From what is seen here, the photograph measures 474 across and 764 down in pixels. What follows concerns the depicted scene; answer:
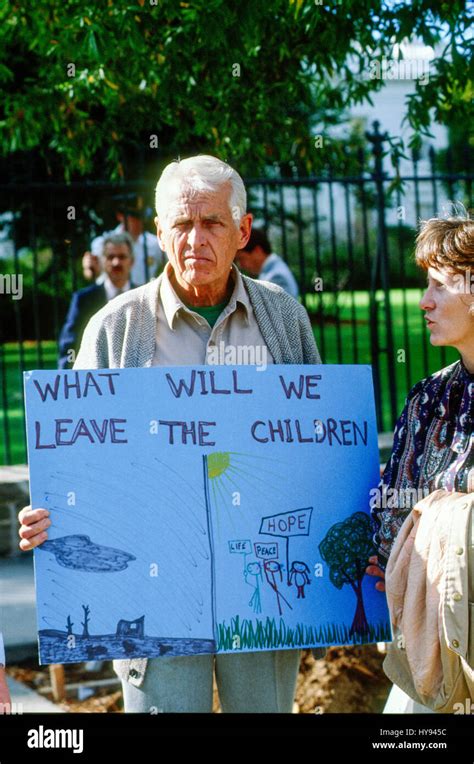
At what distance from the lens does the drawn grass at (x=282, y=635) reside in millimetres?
3051

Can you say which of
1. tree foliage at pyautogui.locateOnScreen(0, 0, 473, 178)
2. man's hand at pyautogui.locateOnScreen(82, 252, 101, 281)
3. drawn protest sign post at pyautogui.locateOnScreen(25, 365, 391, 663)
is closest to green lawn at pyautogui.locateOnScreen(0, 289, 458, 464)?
man's hand at pyautogui.locateOnScreen(82, 252, 101, 281)

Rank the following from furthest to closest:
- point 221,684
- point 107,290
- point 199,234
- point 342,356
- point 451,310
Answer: point 342,356
point 107,290
point 221,684
point 199,234
point 451,310

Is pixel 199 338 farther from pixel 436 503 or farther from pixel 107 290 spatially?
pixel 107 290

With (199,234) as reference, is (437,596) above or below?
below

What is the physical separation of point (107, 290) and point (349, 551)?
4010 millimetres

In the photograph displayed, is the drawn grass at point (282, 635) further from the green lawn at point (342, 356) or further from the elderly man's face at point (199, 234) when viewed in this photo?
the green lawn at point (342, 356)

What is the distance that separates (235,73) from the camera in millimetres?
5535

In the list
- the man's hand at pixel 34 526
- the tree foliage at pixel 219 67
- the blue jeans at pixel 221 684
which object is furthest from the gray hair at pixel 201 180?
the tree foliage at pixel 219 67

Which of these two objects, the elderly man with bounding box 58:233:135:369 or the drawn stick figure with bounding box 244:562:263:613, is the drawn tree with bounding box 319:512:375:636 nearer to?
the drawn stick figure with bounding box 244:562:263:613

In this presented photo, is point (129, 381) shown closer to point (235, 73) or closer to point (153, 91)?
point (235, 73)

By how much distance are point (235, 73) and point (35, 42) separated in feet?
3.57

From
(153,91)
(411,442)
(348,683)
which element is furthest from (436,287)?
(153,91)

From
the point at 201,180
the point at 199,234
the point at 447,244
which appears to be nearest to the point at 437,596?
the point at 447,244

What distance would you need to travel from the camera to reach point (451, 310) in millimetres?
2938
